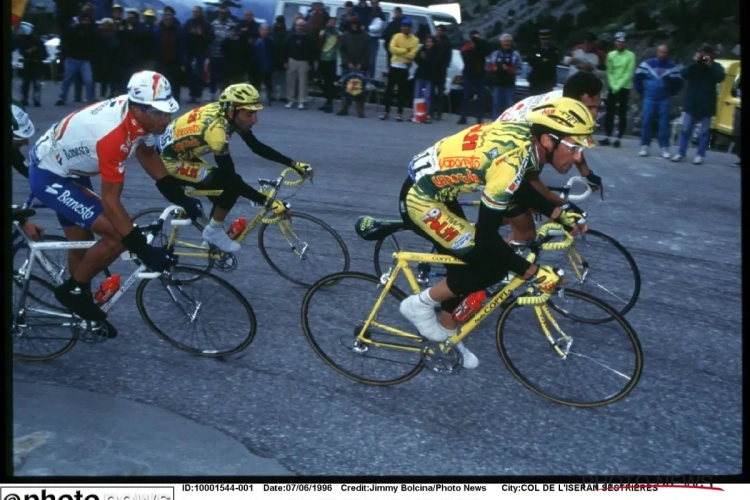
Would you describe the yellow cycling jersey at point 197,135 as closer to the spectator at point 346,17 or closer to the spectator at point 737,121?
the spectator at point 737,121

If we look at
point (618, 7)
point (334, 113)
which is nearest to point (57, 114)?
point (334, 113)

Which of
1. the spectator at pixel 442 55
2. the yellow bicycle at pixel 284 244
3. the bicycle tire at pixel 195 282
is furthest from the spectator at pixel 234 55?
the bicycle tire at pixel 195 282

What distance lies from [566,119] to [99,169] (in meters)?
2.81

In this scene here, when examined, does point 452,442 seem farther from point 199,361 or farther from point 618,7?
point 618,7

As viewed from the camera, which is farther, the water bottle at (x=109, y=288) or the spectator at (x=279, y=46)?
the spectator at (x=279, y=46)

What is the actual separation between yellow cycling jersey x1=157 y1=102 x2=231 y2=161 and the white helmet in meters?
1.44

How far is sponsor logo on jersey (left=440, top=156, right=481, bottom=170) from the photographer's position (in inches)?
182

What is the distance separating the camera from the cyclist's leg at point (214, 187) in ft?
21.6

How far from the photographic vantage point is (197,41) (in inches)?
636

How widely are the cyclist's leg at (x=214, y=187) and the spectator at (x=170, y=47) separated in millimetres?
9631

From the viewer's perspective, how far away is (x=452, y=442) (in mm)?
4531

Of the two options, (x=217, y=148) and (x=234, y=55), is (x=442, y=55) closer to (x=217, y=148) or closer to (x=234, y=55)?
(x=234, y=55)

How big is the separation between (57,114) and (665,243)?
37.1 ft

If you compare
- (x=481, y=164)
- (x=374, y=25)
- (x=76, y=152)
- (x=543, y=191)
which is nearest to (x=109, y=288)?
(x=76, y=152)
